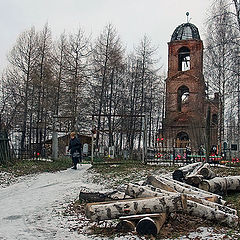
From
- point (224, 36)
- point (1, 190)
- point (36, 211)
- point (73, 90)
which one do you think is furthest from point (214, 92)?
point (36, 211)

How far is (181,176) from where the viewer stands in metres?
8.49

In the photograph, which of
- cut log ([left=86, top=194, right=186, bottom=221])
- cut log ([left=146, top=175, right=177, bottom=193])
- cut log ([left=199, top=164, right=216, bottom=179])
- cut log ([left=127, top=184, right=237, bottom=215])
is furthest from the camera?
cut log ([left=199, top=164, right=216, bottom=179])

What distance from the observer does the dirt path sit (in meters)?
5.53

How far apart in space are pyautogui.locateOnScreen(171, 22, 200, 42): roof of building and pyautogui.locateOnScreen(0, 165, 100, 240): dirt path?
2615 cm

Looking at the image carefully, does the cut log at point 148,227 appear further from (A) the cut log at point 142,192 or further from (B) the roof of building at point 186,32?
(B) the roof of building at point 186,32

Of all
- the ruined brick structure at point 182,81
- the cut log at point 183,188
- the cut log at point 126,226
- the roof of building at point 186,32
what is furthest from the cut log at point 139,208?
the roof of building at point 186,32

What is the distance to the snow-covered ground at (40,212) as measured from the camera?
536 centimetres

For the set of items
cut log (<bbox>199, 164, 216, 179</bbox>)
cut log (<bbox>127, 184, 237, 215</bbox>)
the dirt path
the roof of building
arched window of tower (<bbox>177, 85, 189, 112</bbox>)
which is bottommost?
the dirt path

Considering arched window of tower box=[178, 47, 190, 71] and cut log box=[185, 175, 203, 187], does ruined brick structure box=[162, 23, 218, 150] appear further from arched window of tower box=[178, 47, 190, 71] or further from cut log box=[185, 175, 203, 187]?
cut log box=[185, 175, 203, 187]

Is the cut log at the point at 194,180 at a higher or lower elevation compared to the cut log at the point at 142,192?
higher

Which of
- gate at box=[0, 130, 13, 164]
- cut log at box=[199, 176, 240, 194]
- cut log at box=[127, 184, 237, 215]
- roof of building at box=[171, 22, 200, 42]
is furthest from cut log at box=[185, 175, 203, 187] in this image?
roof of building at box=[171, 22, 200, 42]

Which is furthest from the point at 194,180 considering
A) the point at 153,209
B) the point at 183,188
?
the point at 153,209

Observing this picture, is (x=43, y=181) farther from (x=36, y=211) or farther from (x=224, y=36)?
(x=224, y=36)

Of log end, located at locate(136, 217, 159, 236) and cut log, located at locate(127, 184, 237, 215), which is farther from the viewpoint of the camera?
cut log, located at locate(127, 184, 237, 215)
